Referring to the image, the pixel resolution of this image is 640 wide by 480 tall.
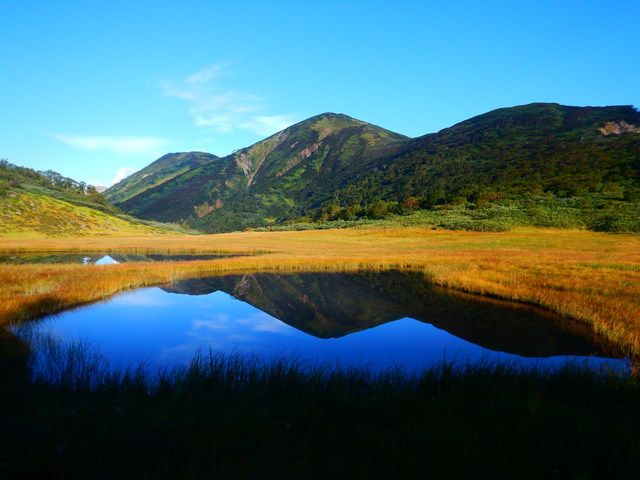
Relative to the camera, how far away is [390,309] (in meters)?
19.8

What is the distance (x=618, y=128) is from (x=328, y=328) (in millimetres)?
202166

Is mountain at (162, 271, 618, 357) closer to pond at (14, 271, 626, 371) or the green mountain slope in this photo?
pond at (14, 271, 626, 371)

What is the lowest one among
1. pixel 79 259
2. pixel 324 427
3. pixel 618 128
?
pixel 79 259

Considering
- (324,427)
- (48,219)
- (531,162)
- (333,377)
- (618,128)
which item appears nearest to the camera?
(324,427)

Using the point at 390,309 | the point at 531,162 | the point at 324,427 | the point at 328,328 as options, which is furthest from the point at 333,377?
the point at 531,162

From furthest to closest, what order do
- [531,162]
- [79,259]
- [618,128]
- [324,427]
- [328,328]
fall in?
[618,128], [531,162], [79,259], [328,328], [324,427]

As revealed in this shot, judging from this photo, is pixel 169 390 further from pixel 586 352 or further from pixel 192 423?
pixel 586 352

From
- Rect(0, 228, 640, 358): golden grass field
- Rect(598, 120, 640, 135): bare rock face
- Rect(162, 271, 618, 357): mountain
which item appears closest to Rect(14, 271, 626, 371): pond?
Rect(162, 271, 618, 357): mountain

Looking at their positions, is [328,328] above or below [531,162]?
below

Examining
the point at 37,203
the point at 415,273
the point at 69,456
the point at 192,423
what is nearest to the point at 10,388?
the point at 69,456

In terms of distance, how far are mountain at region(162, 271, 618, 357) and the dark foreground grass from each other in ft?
19.9

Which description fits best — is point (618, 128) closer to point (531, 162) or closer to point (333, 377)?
point (531, 162)

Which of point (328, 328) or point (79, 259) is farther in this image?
point (79, 259)

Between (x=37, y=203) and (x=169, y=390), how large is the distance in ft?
385
